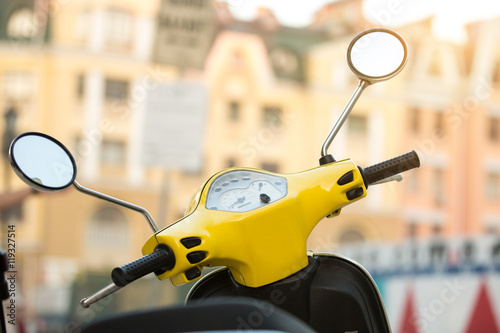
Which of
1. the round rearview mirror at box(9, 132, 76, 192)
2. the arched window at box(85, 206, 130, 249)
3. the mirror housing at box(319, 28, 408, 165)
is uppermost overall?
the mirror housing at box(319, 28, 408, 165)

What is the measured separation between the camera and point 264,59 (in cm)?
Answer: 1745

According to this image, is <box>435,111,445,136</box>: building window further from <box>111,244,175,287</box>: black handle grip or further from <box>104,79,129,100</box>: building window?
<box>111,244,175,287</box>: black handle grip

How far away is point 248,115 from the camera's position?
16859mm

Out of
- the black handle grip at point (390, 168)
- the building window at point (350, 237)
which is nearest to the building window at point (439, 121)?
the building window at point (350, 237)

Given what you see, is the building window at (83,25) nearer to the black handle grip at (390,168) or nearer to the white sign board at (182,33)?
the white sign board at (182,33)

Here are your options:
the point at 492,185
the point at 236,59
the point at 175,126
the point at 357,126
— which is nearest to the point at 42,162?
the point at 175,126

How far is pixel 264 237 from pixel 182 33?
4.64 m

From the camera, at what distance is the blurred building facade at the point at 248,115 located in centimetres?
1584

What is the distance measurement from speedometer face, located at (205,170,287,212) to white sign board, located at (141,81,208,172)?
164 inches

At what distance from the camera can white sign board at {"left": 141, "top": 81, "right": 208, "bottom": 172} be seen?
539 cm

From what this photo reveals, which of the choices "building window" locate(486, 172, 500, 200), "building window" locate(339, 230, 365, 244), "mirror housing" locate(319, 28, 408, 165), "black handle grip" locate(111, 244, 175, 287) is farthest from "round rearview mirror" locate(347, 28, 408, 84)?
"building window" locate(339, 230, 365, 244)

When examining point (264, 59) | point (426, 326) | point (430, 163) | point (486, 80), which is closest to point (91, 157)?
point (264, 59)

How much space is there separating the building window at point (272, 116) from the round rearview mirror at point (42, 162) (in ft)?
51.6

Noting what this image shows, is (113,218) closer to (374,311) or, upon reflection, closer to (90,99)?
(90,99)
